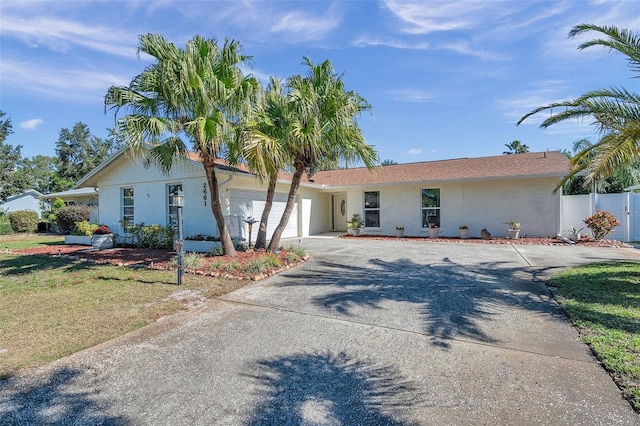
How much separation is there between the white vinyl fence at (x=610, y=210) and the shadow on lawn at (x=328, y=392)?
49.8 ft

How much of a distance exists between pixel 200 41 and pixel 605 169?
972 centimetres

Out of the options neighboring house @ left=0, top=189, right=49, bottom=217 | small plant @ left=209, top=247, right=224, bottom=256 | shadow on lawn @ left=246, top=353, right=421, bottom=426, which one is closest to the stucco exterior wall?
small plant @ left=209, top=247, right=224, bottom=256

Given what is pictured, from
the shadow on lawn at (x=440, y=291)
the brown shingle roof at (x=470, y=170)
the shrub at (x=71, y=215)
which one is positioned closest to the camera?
the shadow on lawn at (x=440, y=291)

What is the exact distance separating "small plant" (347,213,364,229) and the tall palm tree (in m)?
7.27

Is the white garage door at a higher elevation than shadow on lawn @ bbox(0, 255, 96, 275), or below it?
higher

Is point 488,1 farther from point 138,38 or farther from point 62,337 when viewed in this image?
point 62,337

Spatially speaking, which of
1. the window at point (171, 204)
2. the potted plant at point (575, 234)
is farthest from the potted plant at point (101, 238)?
the potted plant at point (575, 234)

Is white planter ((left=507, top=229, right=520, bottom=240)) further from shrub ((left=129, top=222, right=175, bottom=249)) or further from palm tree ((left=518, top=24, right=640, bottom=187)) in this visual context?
shrub ((left=129, top=222, right=175, bottom=249))

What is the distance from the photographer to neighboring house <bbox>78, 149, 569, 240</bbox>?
12.9m

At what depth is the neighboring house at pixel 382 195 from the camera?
12.9 metres

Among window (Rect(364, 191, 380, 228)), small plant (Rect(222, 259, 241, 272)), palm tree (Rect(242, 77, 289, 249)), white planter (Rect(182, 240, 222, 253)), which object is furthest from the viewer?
window (Rect(364, 191, 380, 228))

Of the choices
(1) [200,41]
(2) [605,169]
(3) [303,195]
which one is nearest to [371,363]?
(2) [605,169]

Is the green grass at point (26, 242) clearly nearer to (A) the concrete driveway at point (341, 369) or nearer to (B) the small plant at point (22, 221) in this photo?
(B) the small plant at point (22, 221)

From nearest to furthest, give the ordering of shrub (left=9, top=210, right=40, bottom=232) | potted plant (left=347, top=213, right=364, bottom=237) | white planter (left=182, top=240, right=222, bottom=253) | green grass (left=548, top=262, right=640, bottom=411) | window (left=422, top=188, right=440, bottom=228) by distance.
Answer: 1. green grass (left=548, top=262, right=640, bottom=411)
2. white planter (left=182, top=240, right=222, bottom=253)
3. window (left=422, top=188, right=440, bottom=228)
4. potted plant (left=347, top=213, right=364, bottom=237)
5. shrub (left=9, top=210, right=40, bottom=232)
